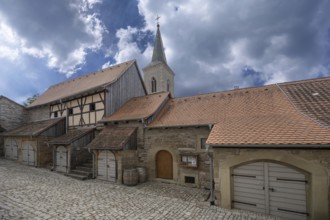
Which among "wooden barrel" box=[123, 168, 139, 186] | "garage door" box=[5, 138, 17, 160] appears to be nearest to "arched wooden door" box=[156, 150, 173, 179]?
"wooden barrel" box=[123, 168, 139, 186]

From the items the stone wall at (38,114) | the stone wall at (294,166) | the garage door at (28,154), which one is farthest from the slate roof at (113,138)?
the stone wall at (38,114)

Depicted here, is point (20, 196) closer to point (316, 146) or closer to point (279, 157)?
point (279, 157)

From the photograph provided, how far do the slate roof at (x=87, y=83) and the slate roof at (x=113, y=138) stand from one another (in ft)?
11.5

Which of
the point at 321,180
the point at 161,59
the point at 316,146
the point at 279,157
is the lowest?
the point at 321,180

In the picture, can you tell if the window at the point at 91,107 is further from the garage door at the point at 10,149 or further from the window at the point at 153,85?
the window at the point at 153,85

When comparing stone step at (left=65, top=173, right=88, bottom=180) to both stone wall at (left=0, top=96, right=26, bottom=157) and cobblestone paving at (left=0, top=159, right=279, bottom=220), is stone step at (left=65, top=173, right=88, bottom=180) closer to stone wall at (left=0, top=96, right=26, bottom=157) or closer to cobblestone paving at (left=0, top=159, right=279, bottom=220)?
cobblestone paving at (left=0, top=159, right=279, bottom=220)

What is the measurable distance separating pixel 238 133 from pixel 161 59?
75.1ft

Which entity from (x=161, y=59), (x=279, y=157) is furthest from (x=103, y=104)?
(x=161, y=59)

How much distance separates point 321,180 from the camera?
5738mm

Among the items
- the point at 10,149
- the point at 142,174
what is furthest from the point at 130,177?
the point at 10,149

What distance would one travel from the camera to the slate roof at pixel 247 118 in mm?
6359

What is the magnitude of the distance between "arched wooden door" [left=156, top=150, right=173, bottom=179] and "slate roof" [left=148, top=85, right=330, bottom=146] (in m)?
1.70

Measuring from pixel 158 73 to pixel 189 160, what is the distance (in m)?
18.4

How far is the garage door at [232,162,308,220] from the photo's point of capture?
238 inches
